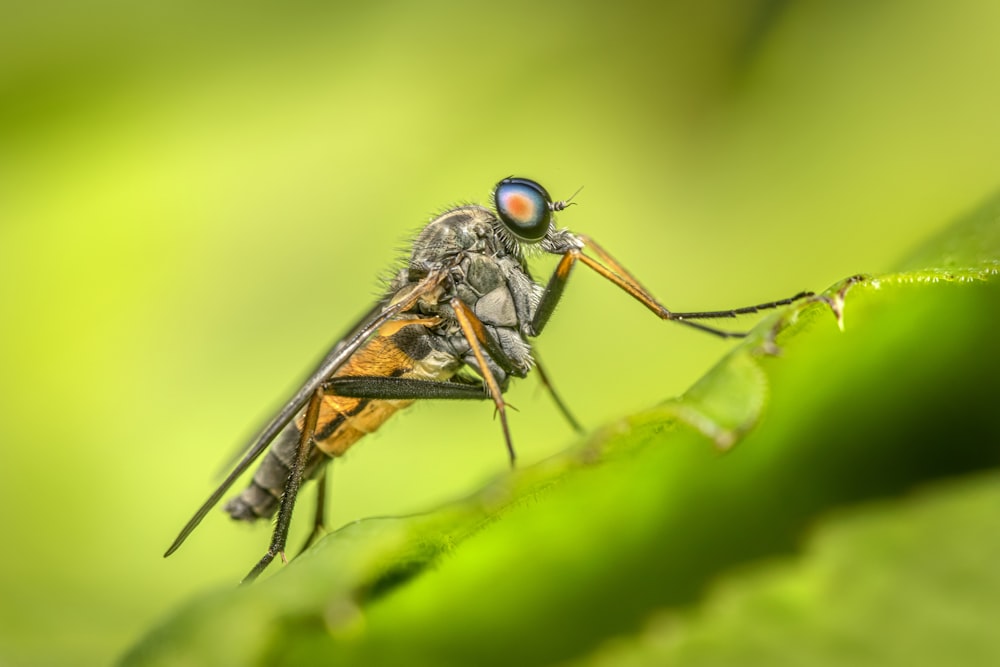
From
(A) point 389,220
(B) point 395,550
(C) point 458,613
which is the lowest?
(C) point 458,613

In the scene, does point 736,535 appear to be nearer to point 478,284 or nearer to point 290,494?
point 290,494

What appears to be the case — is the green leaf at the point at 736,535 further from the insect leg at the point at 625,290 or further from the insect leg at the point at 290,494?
the insect leg at the point at 290,494

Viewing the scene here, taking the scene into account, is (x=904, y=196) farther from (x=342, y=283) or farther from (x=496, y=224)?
(x=342, y=283)

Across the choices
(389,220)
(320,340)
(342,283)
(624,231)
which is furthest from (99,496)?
(624,231)

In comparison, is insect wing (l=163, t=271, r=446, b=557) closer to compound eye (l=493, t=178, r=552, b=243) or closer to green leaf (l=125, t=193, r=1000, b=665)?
compound eye (l=493, t=178, r=552, b=243)

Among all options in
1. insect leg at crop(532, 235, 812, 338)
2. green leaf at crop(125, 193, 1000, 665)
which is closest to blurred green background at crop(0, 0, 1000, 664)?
insect leg at crop(532, 235, 812, 338)
